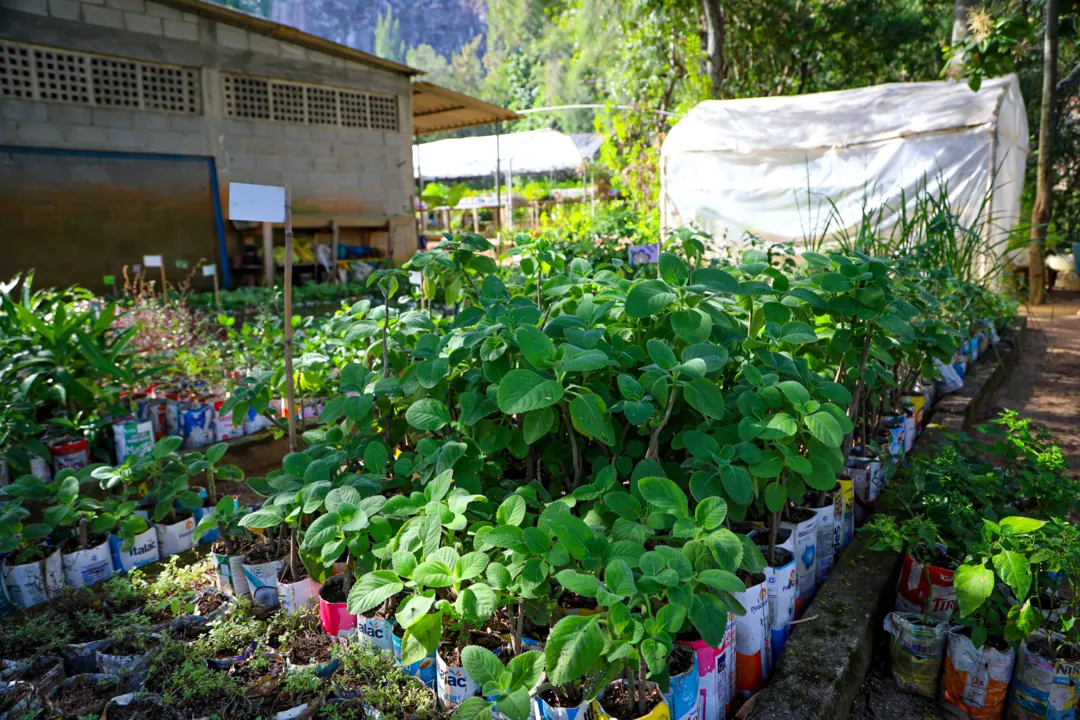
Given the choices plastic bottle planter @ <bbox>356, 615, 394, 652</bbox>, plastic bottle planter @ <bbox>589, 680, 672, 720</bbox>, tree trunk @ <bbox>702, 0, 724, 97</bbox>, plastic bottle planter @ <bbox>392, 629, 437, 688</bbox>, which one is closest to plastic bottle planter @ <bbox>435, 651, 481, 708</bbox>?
plastic bottle planter @ <bbox>392, 629, 437, 688</bbox>

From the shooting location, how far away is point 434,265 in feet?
7.41

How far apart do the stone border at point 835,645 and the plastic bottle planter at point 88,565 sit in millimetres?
2098

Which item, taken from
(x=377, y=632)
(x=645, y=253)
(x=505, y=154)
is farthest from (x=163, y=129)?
(x=505, y=154)

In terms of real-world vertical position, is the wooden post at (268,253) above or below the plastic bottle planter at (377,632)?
above

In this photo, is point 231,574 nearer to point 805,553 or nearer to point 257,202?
point 257,202

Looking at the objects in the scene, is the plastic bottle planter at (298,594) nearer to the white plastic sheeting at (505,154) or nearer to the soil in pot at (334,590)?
the soil in pot at (334,590)

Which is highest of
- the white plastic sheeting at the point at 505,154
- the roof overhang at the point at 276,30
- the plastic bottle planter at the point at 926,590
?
the roof overhang at the point at 276,30

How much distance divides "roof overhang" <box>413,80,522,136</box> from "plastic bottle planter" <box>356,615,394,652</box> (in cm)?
871

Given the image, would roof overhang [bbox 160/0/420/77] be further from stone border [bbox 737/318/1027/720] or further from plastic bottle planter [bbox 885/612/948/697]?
plastic bottle planter [bbox 885/612/948/697]

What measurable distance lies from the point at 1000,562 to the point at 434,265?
67.3 inches

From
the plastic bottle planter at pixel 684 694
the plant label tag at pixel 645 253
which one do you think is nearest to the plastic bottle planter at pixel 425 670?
the plastic bottle planter at pixel 684 694

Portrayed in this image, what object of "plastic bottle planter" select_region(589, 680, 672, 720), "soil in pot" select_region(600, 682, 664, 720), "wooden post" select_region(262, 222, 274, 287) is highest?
"wooden post" select_region(262, 222, 274, 287)

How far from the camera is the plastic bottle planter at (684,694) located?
→ 1.42 metres

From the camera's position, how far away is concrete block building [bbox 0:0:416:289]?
22.8 ft
